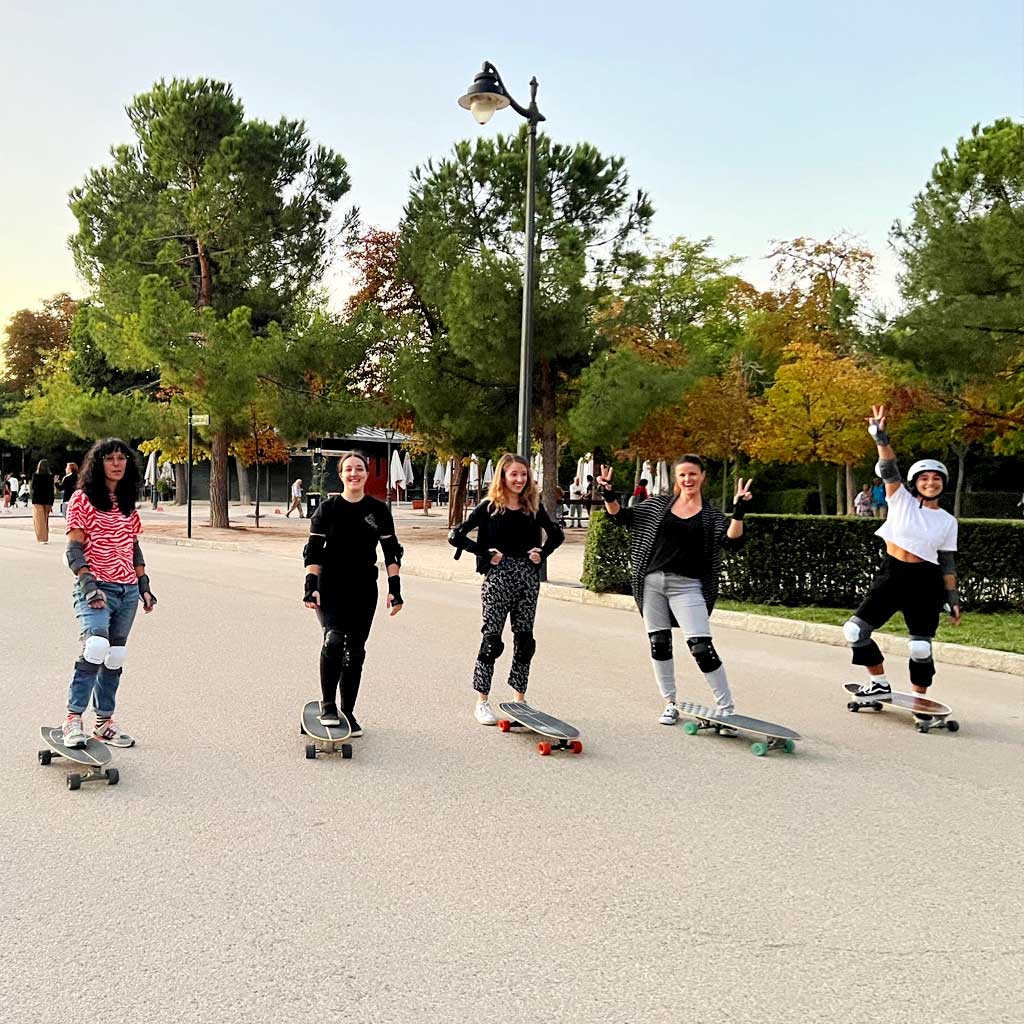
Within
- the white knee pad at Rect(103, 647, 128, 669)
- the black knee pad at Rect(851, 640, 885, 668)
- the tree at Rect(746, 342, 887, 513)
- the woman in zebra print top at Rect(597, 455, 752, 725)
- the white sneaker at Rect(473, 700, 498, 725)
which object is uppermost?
the tree at Rect(746, 342, 887, 513)

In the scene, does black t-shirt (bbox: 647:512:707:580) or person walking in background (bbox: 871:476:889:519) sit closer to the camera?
black t-shirt (bbox: 647:512:707:580)

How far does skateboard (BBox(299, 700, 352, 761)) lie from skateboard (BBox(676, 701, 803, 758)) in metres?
2.14

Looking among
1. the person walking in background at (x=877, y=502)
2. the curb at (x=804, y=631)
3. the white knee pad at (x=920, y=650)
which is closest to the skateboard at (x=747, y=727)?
the white knee pad at (x=920, y=650)

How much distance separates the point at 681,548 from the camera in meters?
6.60

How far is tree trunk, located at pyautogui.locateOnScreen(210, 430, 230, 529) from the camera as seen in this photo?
29.3 m

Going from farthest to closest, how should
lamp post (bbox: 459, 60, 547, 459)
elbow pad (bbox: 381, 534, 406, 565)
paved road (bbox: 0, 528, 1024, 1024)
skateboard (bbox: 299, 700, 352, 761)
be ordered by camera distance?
1. lamp post (bbox: 459, 60, 547, 459)
2. elbow pad (bbox: 381, 534, 406, 565)
3. skateboard (bbox: 299, 700, 352, 761)
4. paved road (bbox: 0, 528, 1024, 1024)

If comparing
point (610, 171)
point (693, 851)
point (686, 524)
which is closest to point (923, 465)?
point (686, 524)

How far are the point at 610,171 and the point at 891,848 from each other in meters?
24.1

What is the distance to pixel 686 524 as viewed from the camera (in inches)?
262

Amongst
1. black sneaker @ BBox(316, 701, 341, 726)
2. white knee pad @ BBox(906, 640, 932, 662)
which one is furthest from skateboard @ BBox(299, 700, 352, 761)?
white knee pad @ BBox(906, 640, 932, 662)

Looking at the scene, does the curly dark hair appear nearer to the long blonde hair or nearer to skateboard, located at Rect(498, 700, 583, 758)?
the long blonde hair

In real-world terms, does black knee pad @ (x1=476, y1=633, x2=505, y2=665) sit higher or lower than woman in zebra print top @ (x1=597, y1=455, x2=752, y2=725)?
lower

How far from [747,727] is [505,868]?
8.13 ft

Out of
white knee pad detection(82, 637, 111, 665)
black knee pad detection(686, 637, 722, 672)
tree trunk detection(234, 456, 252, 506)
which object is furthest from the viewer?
tree trunk detection(234, 456, 252, 506)
